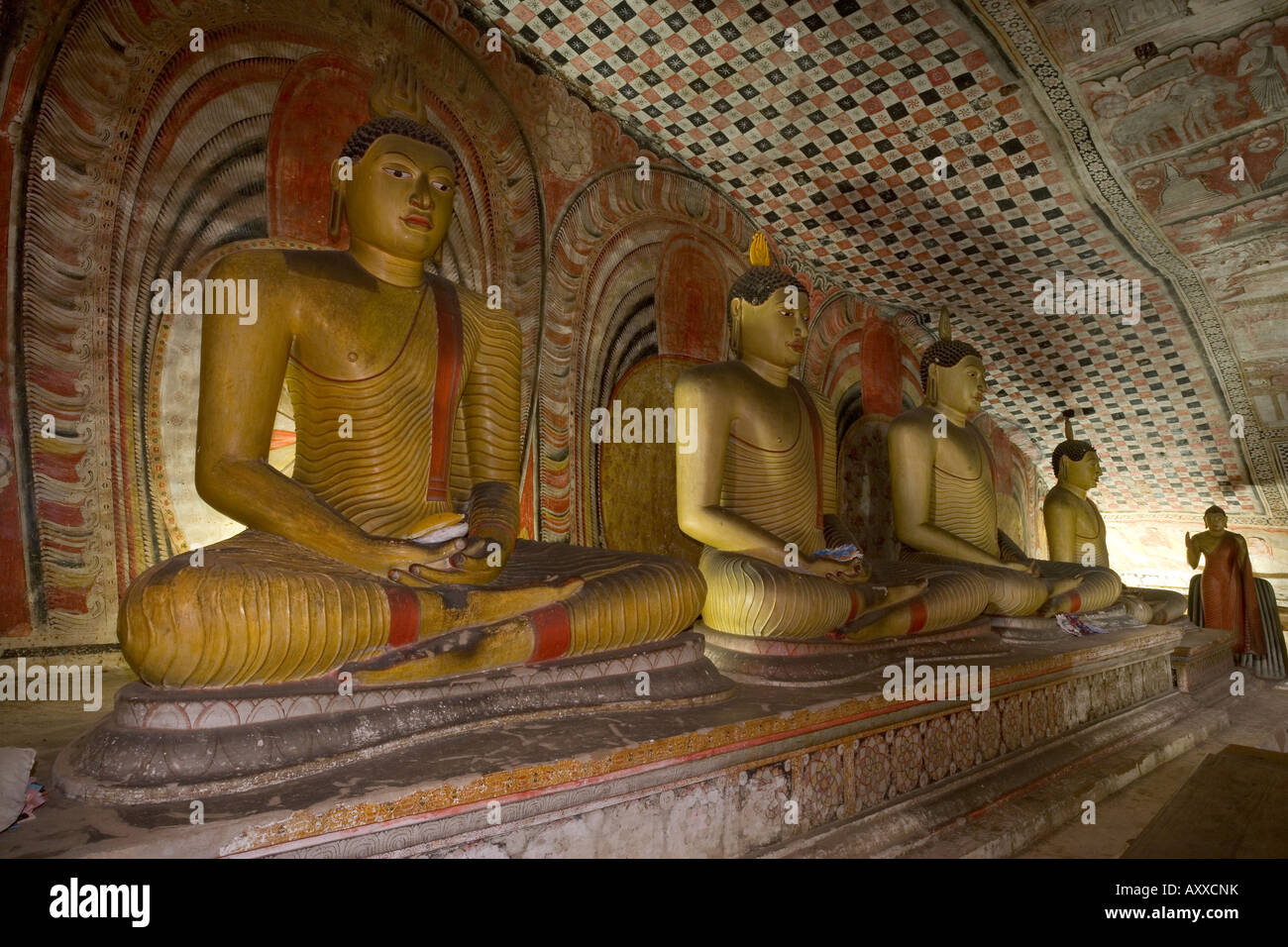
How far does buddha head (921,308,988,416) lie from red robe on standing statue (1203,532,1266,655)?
3.19m

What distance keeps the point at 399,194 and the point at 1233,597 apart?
712cm

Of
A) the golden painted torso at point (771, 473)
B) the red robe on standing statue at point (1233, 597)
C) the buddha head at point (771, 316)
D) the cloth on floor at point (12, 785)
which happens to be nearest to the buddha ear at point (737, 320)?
the buddha head at point (771, 316)

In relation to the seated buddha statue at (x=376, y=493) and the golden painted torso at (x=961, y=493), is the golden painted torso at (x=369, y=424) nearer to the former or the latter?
the seated buddha statue at (x=376, y=493)

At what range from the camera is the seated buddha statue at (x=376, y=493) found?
5.97 feet

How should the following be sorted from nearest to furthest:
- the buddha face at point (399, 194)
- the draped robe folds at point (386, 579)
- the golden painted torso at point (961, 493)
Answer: the draped robe folds at point (386, 579), the buddha face at point (399, 194), the golden painted torso at point (961, 493)

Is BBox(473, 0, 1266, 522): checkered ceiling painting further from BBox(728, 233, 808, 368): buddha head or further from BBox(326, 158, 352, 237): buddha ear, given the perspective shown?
BBox(326, 158, 352, 237): buddha ear

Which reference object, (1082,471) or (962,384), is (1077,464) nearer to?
(1082,471)

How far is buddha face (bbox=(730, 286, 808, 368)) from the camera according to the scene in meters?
3.72

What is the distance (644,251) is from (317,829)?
12.1 feet

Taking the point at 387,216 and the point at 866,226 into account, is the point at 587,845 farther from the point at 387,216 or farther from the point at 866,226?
the point at 866,226

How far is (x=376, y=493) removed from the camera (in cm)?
252

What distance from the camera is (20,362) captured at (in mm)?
2461

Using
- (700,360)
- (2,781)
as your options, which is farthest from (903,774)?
(700,360)

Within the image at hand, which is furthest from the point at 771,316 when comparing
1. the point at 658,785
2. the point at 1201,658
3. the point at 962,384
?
the point at 1201,658
